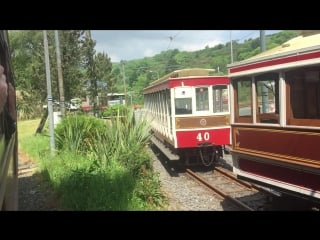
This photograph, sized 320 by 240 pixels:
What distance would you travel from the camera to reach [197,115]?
41.3 feet

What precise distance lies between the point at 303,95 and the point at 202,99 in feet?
21.1

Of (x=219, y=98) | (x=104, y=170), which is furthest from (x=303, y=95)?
(x=219, y=98)

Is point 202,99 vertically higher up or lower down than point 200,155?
higher up

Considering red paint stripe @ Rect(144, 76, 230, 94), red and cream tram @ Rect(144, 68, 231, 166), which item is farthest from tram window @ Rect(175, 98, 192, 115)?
red paint stripe @ Rect(144, 76, 230, 94)

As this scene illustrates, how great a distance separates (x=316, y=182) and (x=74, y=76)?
1702cm

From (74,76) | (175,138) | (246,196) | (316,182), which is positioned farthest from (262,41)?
(74,76)

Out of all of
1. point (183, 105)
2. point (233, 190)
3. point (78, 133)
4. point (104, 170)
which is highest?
point (183, 105)

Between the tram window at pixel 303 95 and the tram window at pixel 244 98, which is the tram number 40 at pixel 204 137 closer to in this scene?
the tram window at pixel 244 98

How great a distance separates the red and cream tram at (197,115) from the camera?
12.5 m

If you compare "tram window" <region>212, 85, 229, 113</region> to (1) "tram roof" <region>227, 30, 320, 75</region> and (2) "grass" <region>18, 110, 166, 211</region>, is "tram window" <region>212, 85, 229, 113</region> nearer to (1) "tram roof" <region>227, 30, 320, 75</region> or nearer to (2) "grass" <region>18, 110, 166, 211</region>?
(2) "grass" <region>18, 110, 166, 211</region>

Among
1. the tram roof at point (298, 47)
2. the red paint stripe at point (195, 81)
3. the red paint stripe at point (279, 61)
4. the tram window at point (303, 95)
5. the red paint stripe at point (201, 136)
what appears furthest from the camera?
the red paint stripe at point (195, 81)

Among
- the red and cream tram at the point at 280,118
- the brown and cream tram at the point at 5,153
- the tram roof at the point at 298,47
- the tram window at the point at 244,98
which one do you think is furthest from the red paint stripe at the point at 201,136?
the brown and cream tram at the point at 5,153

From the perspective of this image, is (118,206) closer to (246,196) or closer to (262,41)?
(246,196)

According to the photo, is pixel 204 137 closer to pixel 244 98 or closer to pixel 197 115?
pixel 197 115
